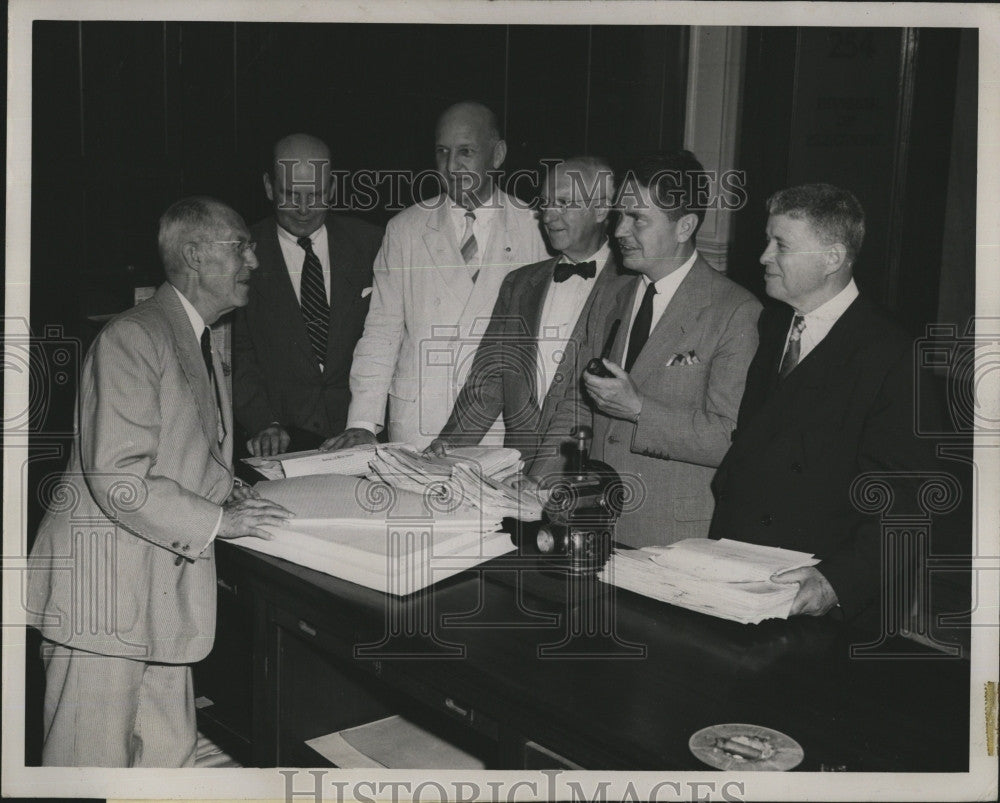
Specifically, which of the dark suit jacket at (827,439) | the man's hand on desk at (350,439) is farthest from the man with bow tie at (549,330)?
the dark suit jacket at (827,439)

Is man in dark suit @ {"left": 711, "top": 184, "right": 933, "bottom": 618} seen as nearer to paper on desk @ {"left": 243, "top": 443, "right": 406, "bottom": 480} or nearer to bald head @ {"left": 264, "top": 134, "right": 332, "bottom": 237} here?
paper on desk @ {"left": 243, "top": 443, "right": 406, "bottom": 480}

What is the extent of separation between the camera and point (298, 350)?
10.9ft

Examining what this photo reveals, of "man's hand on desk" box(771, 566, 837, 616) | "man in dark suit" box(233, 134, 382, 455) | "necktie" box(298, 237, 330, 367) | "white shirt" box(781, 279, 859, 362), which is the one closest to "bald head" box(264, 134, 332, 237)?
"man in dark suit" box(233, 134, 382, 455)

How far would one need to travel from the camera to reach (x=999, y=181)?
2510 millimetres

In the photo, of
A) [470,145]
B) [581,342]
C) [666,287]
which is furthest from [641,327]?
[470,145]

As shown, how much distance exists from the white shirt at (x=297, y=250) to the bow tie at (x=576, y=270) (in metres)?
0.72

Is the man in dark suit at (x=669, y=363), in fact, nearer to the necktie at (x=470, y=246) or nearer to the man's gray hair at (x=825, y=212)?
the man's gray hair at (x=825, y=212)

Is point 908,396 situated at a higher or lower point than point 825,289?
lower

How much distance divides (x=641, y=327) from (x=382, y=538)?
1.05 metres

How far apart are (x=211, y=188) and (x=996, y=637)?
7.87 ft

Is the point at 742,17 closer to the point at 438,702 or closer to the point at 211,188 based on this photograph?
the point at 211,188

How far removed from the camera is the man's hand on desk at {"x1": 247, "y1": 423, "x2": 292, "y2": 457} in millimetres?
3259

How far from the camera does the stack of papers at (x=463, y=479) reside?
248 centimetres

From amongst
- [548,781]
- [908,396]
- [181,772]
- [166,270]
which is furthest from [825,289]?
[181,772]
